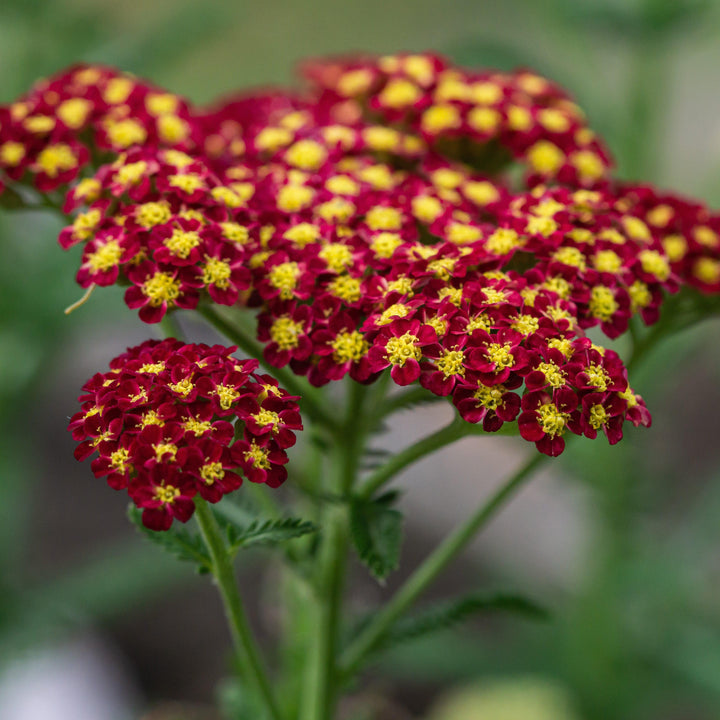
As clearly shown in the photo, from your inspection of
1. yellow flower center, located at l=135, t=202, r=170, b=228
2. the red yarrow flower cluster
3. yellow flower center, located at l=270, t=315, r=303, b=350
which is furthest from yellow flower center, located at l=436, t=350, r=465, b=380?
the red yarrow flower cluster

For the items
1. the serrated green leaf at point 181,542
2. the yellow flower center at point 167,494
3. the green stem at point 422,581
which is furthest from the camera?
the green stem at point 422,581

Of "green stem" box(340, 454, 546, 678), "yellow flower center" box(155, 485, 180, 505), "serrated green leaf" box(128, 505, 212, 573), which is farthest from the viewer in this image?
"green stem" box(340, 454, 546, 678)

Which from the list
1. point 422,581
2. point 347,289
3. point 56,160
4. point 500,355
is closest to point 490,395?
point 500,355

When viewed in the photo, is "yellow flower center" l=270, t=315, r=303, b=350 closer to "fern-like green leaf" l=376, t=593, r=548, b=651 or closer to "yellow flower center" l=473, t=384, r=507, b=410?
"yellow flower center" l=473, t=384, r=507, b=410

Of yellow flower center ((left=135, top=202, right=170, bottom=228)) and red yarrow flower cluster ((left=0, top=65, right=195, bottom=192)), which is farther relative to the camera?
red yarrow flower cluster ((left=0, top=65, right=195, bottom=192))

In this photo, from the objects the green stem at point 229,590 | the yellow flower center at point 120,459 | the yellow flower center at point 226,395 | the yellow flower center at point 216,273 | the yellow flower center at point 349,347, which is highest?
the yellow flower center at point 216,273

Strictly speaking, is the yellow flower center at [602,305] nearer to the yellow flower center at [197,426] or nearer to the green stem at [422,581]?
the green stem at [422,581]

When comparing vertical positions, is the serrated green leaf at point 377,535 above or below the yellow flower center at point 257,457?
below

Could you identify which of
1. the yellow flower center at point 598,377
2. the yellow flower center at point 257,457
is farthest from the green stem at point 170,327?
the yellow flower center at point 598,377
